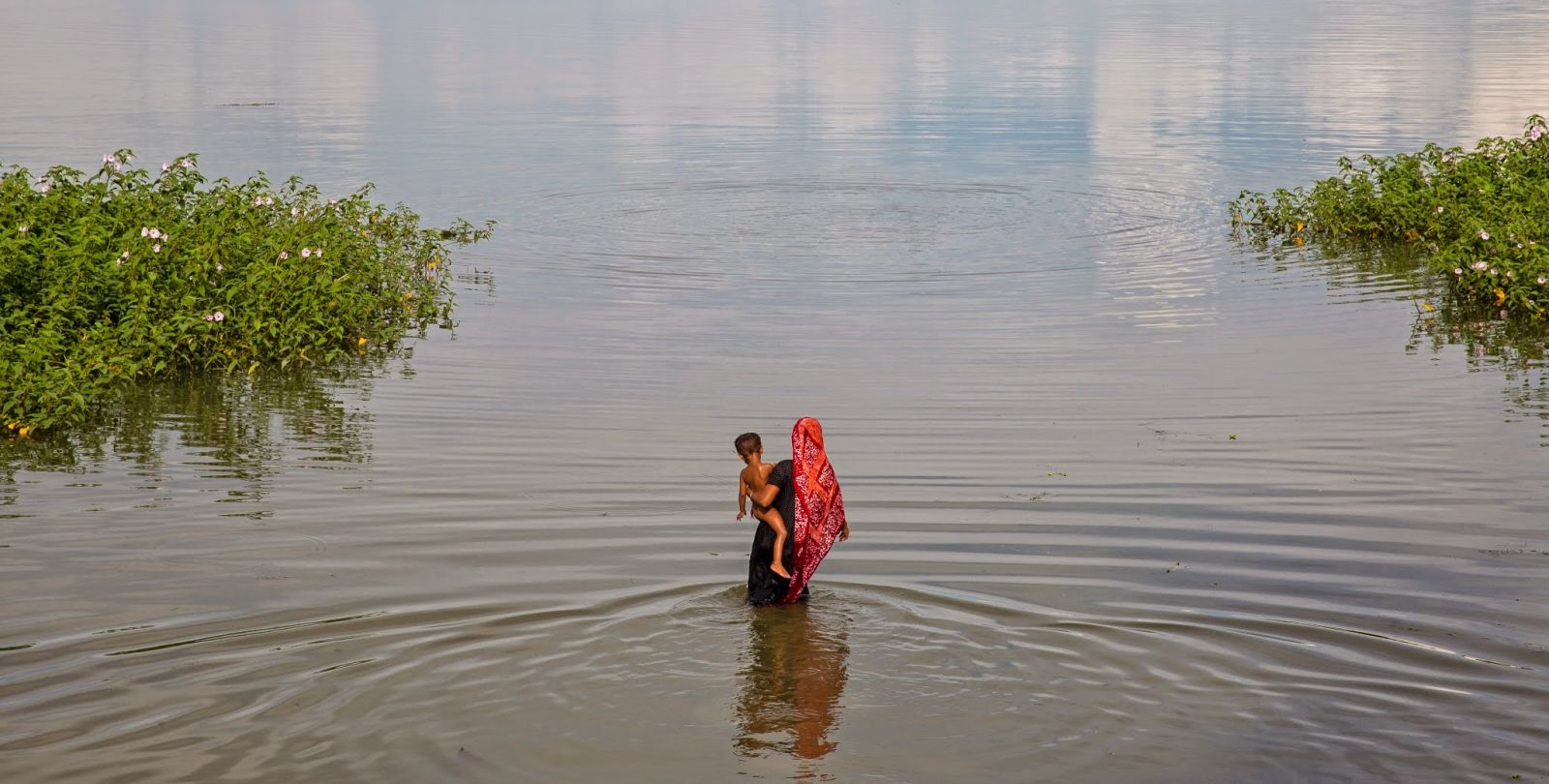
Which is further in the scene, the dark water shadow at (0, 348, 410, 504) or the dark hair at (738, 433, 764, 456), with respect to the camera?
the dark water shadow at (0, 348, 410, 504)

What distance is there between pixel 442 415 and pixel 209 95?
28.0m

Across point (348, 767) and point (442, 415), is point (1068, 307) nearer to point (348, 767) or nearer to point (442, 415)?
point (442, 415)

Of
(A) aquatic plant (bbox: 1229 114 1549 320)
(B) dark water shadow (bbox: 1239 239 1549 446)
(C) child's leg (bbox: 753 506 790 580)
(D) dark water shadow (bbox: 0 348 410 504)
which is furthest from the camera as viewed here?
(A) aquatic plant (bbox: 1229 114 1549 320)

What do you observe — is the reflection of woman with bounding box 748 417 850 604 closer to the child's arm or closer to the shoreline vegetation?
the child's arm

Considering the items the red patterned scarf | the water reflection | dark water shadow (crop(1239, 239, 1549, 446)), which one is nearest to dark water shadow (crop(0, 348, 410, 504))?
the water reflection

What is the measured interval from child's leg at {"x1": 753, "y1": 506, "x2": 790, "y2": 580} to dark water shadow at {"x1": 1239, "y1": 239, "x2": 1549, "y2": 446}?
5.65 metres

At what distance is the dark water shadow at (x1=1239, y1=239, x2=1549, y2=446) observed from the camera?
1308 centimetres

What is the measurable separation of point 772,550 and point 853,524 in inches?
55.0

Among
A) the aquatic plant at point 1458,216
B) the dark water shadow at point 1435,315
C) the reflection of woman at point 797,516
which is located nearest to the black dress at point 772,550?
the reflection of woman at point 797,516

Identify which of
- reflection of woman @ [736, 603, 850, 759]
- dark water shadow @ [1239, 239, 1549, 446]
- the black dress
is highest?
dark water shadow @ [1239, 239, 1549, 446]

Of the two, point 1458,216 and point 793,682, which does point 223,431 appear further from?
point 1458,216

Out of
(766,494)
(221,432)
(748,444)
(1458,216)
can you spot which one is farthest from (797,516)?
(1458,216)

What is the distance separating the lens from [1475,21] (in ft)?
213

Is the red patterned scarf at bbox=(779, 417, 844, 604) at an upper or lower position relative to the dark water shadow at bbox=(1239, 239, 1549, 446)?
lower
